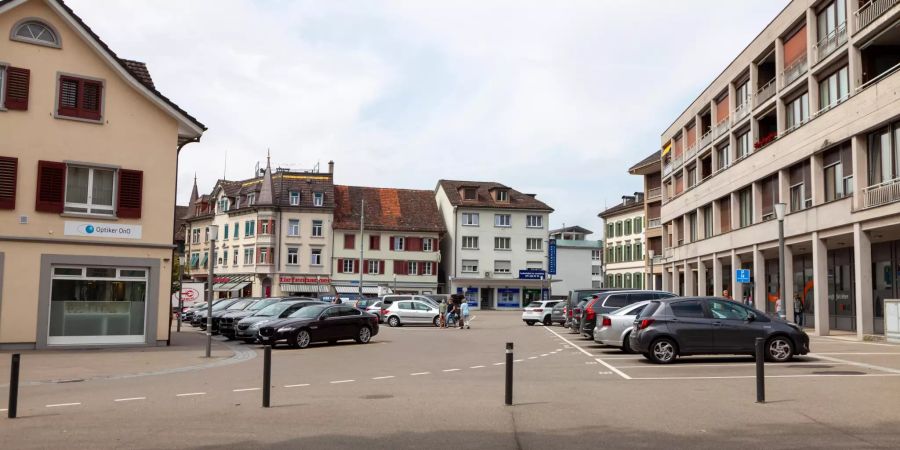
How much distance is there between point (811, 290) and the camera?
3666cm

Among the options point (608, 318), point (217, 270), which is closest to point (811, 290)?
point (608, 318)

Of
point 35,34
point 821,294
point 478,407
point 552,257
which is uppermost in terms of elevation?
point 35,34

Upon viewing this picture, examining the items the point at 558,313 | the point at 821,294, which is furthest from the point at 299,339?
the point at 821,294

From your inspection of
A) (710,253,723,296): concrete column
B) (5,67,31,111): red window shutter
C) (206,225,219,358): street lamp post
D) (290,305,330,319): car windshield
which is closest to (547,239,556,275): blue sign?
(710,253,723,296): concrete column

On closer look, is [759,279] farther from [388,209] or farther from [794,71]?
[388,209]

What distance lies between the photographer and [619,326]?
20734 mm

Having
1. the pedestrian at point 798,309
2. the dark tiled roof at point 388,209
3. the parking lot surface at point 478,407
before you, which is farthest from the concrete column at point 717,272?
the dark tiled roof at point 388,209

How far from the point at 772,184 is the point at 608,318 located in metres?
20.0

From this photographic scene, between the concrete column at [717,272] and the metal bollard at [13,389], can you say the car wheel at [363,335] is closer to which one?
the metal bollard at [13,389]

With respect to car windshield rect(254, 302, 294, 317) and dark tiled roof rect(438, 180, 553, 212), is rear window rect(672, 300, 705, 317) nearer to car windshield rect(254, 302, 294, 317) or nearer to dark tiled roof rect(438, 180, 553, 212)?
car windshield rect(254, 302, 294, 317)

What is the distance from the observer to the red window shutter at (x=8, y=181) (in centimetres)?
2272

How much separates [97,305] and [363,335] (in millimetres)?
8221

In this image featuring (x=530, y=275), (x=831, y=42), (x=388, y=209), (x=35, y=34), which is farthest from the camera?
(x=388, y=209)

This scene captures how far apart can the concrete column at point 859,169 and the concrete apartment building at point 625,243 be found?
4979cm
